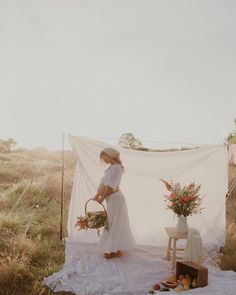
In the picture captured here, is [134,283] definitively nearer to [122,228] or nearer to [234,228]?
[122,228]

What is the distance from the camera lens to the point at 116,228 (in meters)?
5.96

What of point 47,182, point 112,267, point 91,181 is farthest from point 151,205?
point 47,182

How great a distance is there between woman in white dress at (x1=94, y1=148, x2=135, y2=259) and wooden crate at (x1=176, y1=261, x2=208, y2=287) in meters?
1.21

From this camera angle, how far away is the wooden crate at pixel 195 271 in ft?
15.2

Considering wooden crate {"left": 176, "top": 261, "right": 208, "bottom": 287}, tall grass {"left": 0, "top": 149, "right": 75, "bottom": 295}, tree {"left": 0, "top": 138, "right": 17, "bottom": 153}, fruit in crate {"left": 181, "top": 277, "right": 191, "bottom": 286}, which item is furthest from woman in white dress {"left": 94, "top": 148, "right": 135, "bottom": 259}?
tree {"left": 0, "top": 138, "right": 17, "bottom": 153}

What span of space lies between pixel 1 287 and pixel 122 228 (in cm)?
200

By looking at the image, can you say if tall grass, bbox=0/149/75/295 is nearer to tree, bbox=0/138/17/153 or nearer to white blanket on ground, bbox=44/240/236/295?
white blanket on ground, bbox=44/240/236/295

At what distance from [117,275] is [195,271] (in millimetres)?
1063

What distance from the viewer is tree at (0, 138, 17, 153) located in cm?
3195

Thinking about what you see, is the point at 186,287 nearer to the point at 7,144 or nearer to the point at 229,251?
the point at 229,251

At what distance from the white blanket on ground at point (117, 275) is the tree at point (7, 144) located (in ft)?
88.3

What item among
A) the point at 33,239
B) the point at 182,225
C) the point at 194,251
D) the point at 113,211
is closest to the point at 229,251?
the point at 182,225

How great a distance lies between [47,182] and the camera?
11633 millimetres

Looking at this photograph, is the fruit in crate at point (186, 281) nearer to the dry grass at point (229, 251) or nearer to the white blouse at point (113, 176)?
the dry grass at point (229, 251)
